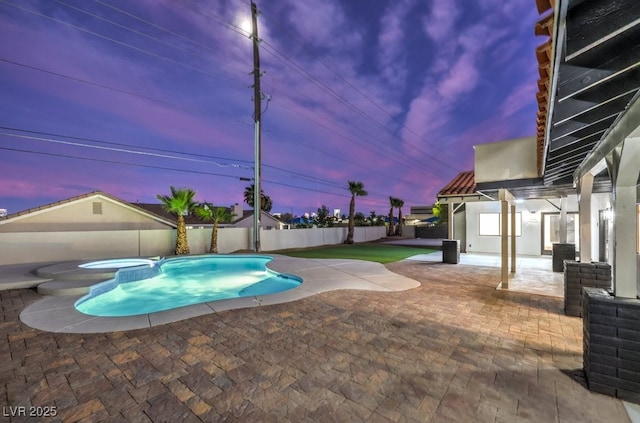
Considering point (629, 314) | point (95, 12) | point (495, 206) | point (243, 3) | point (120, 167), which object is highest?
point (243, 3)

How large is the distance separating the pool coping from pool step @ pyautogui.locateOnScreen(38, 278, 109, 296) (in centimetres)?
15

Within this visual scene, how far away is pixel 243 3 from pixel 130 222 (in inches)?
580

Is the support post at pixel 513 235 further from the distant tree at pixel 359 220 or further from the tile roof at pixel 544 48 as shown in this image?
the distant tree at pixel 359 220

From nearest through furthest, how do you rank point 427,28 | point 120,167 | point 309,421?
point 309,421, point 120,167, point 427,28

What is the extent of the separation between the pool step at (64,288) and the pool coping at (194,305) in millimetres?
154

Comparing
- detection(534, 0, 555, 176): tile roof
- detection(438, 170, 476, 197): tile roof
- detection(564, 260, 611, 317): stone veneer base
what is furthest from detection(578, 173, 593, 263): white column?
detection(438, 170, 476, 197): tile roof

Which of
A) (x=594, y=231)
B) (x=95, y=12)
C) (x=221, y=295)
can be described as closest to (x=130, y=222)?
(x=95, y=12)

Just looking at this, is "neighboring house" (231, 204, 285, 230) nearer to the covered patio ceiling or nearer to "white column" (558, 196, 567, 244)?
"white column" (558, 196, 567, 244)

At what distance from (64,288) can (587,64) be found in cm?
904

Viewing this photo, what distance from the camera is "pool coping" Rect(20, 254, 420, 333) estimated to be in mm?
4207

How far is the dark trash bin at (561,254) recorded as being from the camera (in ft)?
29.2

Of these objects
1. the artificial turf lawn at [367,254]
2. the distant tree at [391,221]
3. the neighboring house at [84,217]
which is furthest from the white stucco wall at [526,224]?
the neighboring house at [84,217]

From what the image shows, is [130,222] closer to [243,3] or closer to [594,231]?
[243,3]

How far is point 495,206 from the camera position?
46.5 ft
